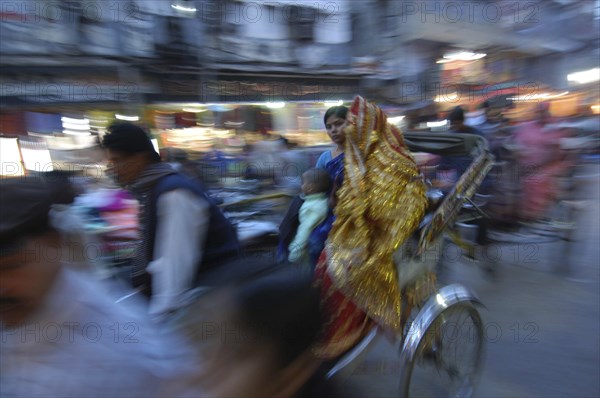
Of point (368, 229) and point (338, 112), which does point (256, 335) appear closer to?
point (368, 229)

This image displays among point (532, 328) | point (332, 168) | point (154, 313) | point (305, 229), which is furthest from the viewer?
point (532, 328)

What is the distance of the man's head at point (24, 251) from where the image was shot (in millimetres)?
1011

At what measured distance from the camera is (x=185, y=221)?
1.62 metres

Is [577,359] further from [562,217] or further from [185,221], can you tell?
[185,221]

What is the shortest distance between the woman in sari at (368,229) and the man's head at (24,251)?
1.10 m

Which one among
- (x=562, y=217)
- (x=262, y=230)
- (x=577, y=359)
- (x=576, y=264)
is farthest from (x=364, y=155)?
(x=576, y=264)

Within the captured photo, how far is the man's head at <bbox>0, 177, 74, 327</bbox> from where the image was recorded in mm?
1011

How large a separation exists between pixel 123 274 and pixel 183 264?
106cm

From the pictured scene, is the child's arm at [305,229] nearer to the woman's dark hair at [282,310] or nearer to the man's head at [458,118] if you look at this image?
the woman's dark hair at [282,310]

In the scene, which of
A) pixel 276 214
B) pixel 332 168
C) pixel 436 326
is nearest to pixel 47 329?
pixel 436 326

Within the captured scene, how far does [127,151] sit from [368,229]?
1157 mm

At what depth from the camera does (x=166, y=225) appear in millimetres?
1601

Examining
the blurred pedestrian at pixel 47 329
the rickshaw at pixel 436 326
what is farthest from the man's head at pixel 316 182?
the blurred pedestrian at pixel 47 329

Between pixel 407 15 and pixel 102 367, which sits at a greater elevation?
pixel 407 15
